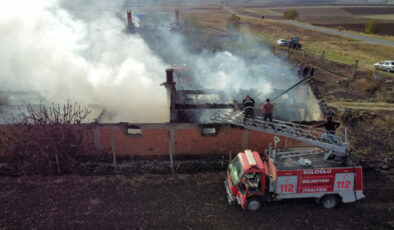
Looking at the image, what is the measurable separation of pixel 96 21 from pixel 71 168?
22450 mm

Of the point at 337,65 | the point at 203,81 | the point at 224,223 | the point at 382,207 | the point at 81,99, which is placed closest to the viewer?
the point at 224,223

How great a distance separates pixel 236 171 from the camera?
8234mm

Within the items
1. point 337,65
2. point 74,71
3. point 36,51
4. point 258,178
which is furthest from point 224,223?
point 337,65

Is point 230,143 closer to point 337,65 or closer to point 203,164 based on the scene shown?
point 203,164

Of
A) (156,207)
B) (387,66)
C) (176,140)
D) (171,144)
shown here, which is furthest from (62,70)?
(387,66)

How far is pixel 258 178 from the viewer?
26.1ft

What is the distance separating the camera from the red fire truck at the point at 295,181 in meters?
7.73

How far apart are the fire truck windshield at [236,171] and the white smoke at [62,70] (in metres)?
5.74

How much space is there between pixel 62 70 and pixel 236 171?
11.9m

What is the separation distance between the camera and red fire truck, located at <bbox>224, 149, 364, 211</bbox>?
25.4 ft

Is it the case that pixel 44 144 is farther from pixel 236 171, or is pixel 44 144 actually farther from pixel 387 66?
pixel 387 66

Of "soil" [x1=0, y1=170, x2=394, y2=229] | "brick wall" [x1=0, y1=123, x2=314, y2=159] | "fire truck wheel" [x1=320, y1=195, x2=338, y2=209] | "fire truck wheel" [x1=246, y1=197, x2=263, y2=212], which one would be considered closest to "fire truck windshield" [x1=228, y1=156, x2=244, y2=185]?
"fire truck wheel" [x1=246, y1=197, x2=263, y2=212]

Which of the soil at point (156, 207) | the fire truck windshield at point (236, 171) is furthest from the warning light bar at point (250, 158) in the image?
the soil at point (156, 207)

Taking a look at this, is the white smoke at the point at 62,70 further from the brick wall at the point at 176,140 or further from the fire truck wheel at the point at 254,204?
the fire truck wheel at the point at 254,204
